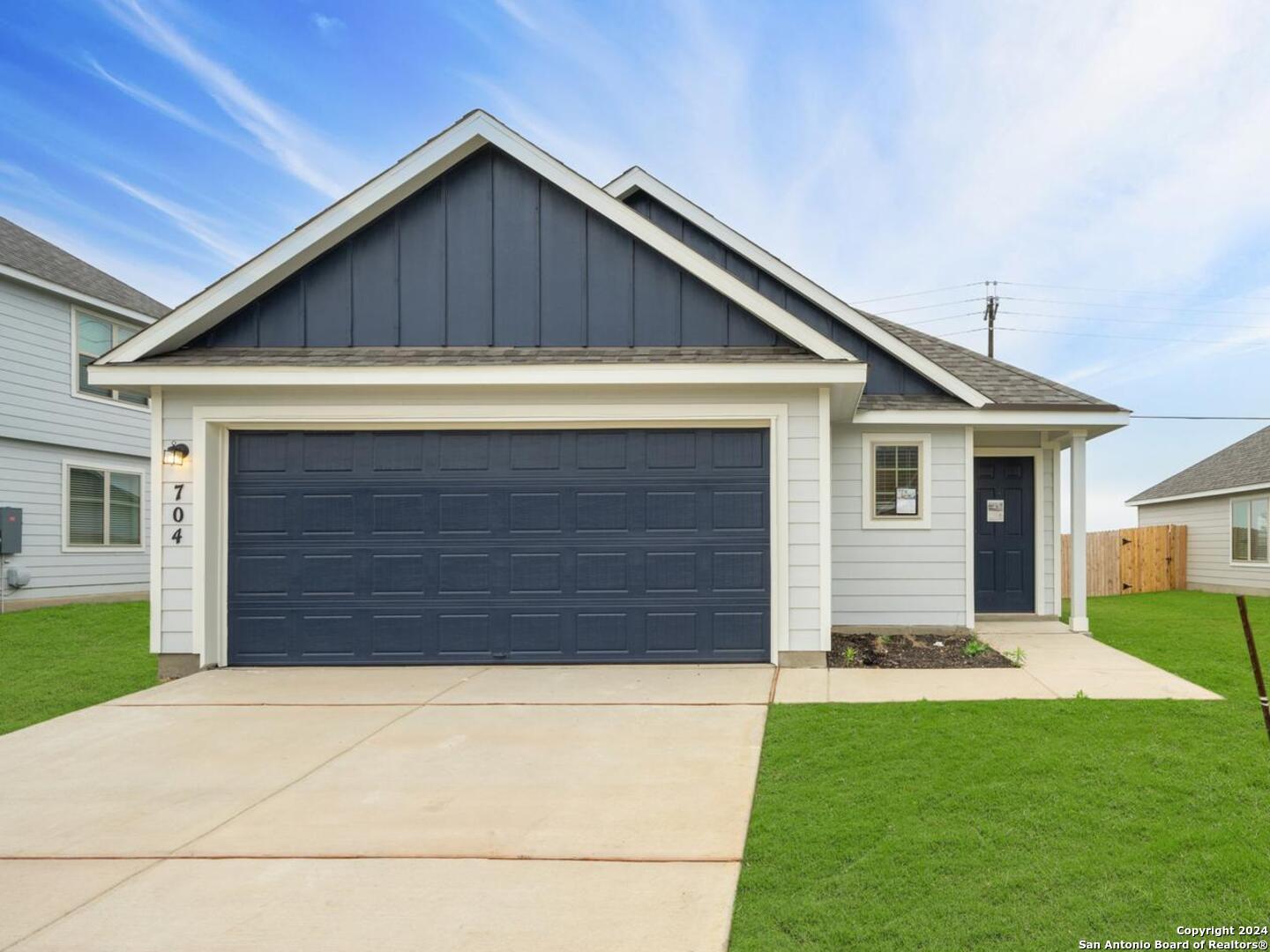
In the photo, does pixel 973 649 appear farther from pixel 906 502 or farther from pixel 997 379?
pixel 997 379

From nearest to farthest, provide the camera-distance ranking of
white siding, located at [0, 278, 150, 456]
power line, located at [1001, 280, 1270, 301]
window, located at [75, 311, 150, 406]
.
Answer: white siding, located at [0, 278, 150, 456] < window, located at [75, 311, 150, 406] < power line, located at [1001, 280, 1270, 301]

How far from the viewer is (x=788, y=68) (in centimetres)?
1543

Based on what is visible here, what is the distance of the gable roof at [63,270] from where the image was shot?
537 inches

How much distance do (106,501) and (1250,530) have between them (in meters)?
24.0

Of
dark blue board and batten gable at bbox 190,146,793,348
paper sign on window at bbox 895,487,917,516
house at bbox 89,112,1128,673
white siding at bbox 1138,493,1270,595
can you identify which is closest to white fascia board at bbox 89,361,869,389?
house at bbox 89,112,1128,673

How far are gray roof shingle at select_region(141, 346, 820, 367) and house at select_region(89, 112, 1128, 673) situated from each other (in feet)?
0.14

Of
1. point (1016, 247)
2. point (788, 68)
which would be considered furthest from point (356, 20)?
point (1016, 247)

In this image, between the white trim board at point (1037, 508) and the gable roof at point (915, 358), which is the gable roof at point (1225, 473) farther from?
the gable roof at point (915, 358)

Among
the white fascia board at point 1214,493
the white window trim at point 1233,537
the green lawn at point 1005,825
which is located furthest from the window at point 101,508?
the white window trim at point 1233,537

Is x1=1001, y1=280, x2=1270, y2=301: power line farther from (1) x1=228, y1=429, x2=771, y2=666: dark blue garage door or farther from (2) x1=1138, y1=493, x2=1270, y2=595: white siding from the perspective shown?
(1) x1=228, y1=429, x2=771, y2=666: dark blue garage door

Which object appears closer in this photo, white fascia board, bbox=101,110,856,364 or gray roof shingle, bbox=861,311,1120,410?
white fascia board, bbox=101,110,856,364

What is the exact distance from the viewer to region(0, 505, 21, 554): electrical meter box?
1292 centimetres

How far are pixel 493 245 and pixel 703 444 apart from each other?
302 centimetres

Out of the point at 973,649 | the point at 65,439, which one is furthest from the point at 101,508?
the point at 973,649
